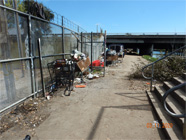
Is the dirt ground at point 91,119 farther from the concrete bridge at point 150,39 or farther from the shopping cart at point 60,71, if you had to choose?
the concrete bridge at point 150,39

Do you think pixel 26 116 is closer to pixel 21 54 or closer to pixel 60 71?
pixel 21 54

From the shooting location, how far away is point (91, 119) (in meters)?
2.99

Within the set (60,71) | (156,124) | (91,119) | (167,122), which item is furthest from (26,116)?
(167,122)

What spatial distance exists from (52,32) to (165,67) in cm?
579

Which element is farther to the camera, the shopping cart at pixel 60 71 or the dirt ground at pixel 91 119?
the shopping cart at pixel 60 71

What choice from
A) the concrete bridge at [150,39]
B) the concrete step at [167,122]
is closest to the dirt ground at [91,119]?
the concrete step at [167,122]

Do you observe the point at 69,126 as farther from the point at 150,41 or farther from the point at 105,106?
the point at 150,41

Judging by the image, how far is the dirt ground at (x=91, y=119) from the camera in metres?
2.45

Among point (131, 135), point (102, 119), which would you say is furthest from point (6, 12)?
point (131, 135)

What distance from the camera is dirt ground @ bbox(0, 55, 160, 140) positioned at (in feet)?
8.05

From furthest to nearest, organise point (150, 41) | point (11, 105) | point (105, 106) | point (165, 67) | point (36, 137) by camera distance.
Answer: point (150, 41) → point (165, 67) → point (105, 106) → point (11, 105) → point (36, 137)

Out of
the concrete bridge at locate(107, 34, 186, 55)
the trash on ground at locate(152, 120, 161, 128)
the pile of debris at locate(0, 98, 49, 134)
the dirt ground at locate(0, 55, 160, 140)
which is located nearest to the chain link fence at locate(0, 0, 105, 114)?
the pile of debris at locate(0, 98, 49, 134)

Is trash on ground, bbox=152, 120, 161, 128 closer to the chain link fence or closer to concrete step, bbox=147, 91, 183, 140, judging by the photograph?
concrete step, bbox=147, 91, 183, 140

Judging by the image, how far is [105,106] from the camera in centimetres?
366
